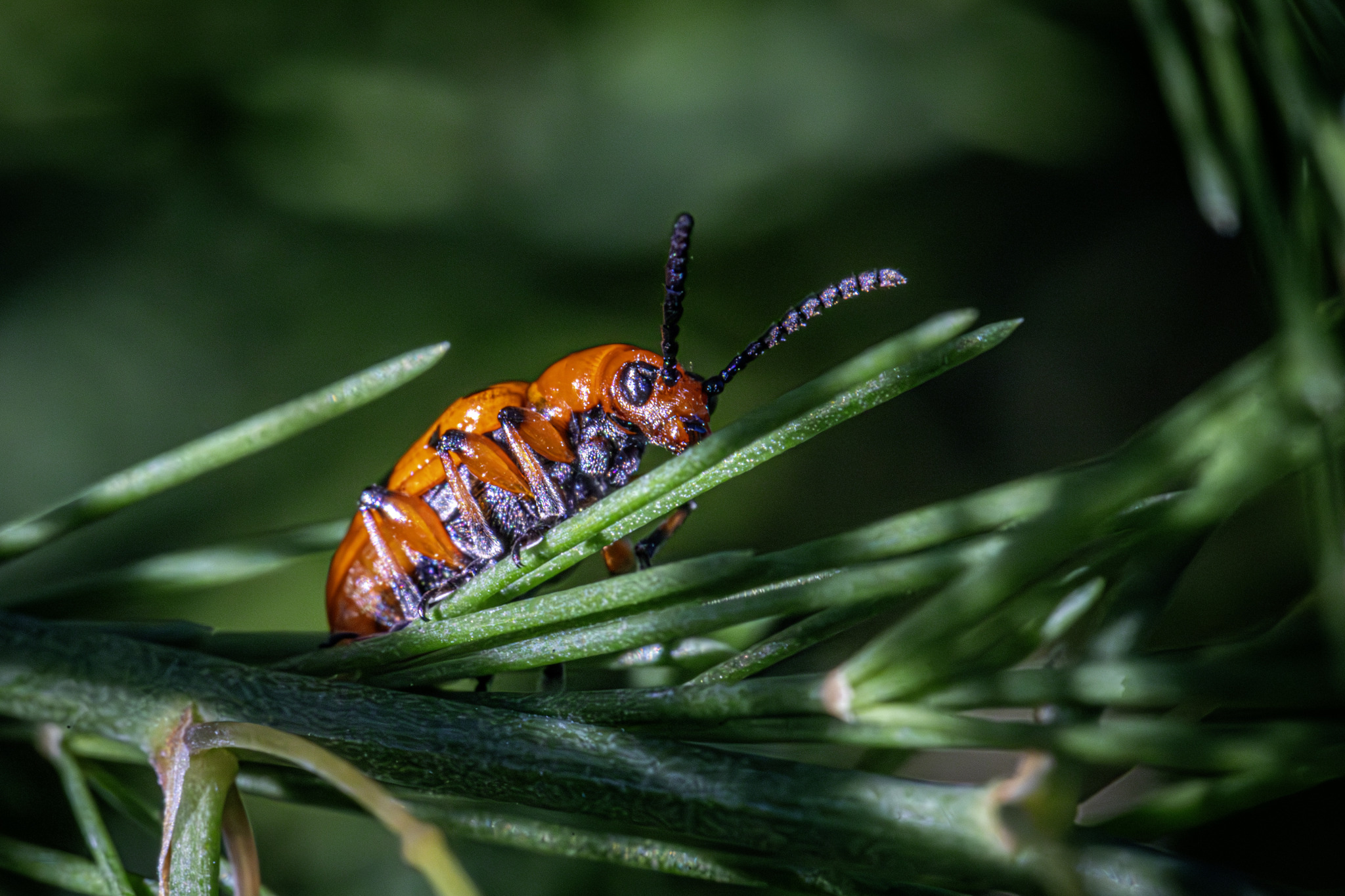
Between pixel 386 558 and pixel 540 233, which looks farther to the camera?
pixel 540 233

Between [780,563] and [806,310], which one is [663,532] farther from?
[780,563]

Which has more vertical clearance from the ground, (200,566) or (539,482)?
(539,482)

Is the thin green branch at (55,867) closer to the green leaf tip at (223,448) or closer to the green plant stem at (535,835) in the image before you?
the green plant stem at (535,835)

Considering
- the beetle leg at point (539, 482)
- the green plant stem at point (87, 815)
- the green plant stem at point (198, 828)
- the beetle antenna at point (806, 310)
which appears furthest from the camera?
the beetle leg at point (539, 482)

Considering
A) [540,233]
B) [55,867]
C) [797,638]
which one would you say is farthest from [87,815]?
[540,233]

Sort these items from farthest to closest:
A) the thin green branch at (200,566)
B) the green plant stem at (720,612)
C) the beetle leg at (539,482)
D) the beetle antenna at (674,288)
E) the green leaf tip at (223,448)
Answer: the beetle leg at (539,482) < the beetle antenna at (674,288) < the thin green branch at (200,566) < the green leaf tip at (223,448) < the green plant stem at (720,612)

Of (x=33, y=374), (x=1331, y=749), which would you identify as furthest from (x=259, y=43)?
(x=1331, y=749)

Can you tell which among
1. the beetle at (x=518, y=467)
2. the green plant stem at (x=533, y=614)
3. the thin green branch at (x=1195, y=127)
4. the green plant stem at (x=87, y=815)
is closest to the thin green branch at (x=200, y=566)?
the green plant stem at (x=87, y=815)
